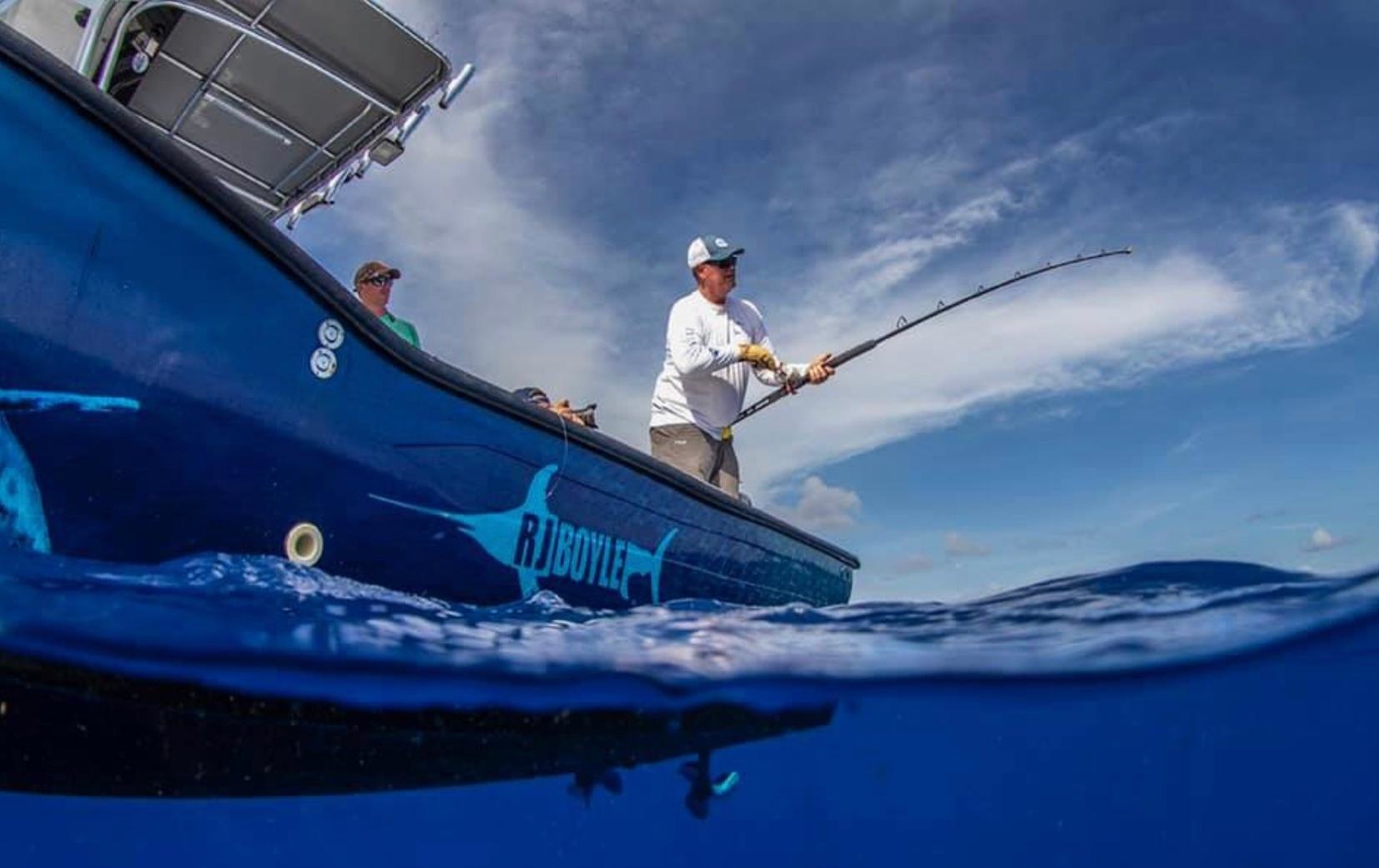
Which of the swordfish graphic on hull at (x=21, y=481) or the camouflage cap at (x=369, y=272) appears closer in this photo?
the swordfish graphic on hull at (x=21, y=481)

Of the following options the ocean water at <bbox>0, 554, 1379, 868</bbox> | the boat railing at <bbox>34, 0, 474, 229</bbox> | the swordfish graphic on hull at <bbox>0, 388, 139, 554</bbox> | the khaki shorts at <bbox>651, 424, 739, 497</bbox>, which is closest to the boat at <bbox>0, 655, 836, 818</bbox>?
the ocean water at <bbox>0, 554, 1379, 868</bbox>

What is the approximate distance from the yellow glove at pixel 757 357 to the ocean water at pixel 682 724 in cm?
173

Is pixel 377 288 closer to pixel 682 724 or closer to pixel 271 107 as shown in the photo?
pixel 271 107

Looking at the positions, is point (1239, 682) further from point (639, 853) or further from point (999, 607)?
point (639, 853)

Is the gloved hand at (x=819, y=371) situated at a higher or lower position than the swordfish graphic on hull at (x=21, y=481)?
higher

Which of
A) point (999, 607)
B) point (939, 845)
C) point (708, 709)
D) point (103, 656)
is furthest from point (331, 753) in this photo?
point (939, 845)

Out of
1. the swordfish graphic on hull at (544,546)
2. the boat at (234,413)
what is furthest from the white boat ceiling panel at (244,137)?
the swordfish graphic on hull at (544,546)

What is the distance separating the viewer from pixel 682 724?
4.00 metres

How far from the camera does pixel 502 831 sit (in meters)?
5.61

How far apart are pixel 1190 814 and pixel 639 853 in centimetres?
390

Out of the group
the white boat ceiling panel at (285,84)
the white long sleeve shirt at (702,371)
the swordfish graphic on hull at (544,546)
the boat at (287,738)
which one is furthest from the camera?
the white long sleeve shirt at (702,371)

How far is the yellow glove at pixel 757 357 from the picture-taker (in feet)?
17.4

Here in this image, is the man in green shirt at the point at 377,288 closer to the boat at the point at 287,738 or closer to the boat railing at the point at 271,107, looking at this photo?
the boat railing at the point at 271,107

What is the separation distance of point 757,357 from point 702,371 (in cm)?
40
